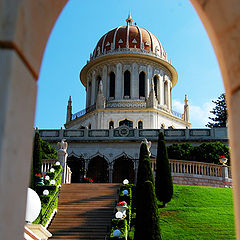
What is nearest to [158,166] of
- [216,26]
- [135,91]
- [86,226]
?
[86,226]

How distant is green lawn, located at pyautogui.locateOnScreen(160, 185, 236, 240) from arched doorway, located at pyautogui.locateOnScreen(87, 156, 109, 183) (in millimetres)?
15143

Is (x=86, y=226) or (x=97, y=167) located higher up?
(x=97, y=167)

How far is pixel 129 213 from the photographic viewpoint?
17344 mm

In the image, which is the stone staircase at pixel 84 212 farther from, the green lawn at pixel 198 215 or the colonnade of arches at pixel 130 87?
the colonnade of arches at pixel 130 87

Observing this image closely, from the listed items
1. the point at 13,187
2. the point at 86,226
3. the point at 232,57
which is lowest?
the point at 86,226

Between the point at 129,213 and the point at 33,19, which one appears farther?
the point at 129,213

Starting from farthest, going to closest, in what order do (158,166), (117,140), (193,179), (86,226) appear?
(117,140), (193,179), (158,166), (86,226)

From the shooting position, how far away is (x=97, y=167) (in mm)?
37781

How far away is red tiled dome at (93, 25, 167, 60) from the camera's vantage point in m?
50.6

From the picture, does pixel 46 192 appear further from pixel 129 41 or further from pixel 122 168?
pixel 129 41

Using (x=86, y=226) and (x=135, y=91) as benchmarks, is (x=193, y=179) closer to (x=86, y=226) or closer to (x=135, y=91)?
(x=86, y=226)

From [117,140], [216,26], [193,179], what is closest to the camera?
[216,26]

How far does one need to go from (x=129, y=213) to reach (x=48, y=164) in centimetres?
1040

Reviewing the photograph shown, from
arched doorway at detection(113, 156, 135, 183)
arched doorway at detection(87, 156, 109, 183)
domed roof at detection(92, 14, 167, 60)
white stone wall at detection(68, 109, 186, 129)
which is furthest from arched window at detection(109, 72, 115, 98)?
arched doorway at detection(113, 156, 135, 183)
